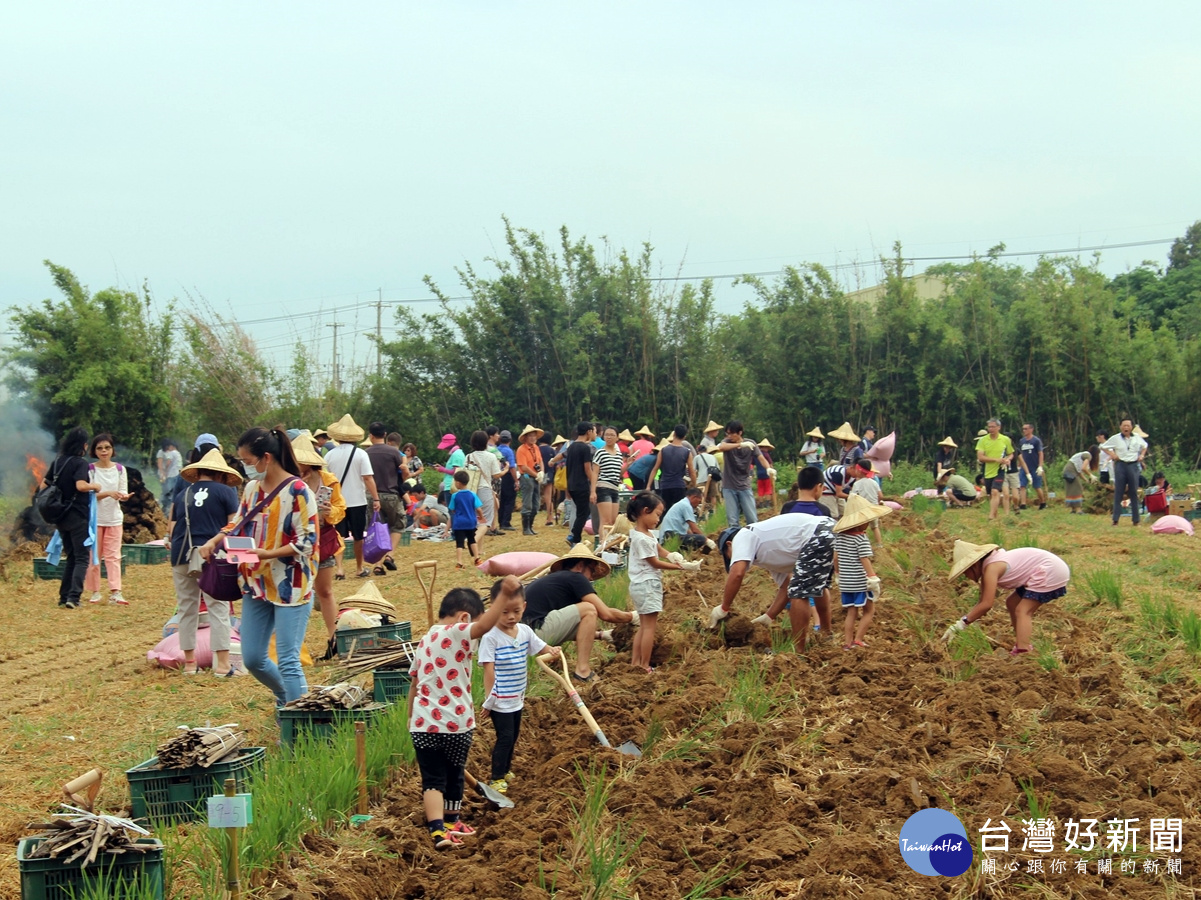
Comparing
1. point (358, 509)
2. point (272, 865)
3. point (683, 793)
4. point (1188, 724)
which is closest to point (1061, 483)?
point (358, 509)

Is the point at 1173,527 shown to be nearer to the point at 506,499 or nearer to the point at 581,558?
the point at 506,499

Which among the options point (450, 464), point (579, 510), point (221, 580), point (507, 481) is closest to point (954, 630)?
point (221, 580)

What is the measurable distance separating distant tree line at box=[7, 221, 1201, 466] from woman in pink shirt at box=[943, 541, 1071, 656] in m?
17.1

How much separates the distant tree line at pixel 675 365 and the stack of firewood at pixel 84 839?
17.7m

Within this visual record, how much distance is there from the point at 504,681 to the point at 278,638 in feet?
5.03

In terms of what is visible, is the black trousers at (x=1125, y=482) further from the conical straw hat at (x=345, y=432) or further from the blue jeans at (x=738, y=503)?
the conical straw hat at (x=345, y=432)

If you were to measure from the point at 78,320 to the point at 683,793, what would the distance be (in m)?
18.7

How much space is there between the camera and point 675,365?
28047 mm

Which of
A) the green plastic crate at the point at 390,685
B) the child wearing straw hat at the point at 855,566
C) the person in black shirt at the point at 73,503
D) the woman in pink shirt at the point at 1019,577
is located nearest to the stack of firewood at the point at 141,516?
the person in black shirt at the point at 73,503

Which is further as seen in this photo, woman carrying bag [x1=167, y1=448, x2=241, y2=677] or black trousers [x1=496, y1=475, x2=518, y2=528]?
black trousers [x1=496, y1=475, x2=518, y2=528]

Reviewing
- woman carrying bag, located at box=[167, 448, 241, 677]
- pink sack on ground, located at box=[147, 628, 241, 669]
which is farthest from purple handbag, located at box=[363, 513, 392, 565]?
woman carrying bag, located at box=[167, 448, 241, 677]

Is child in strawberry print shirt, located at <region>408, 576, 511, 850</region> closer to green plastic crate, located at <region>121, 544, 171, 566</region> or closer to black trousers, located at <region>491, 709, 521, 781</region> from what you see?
black trousers, located at <region>491, 709, 521, 781</region>

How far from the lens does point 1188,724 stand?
6.29 metres

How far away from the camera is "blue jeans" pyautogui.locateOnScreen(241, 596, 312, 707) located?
6398 mm
